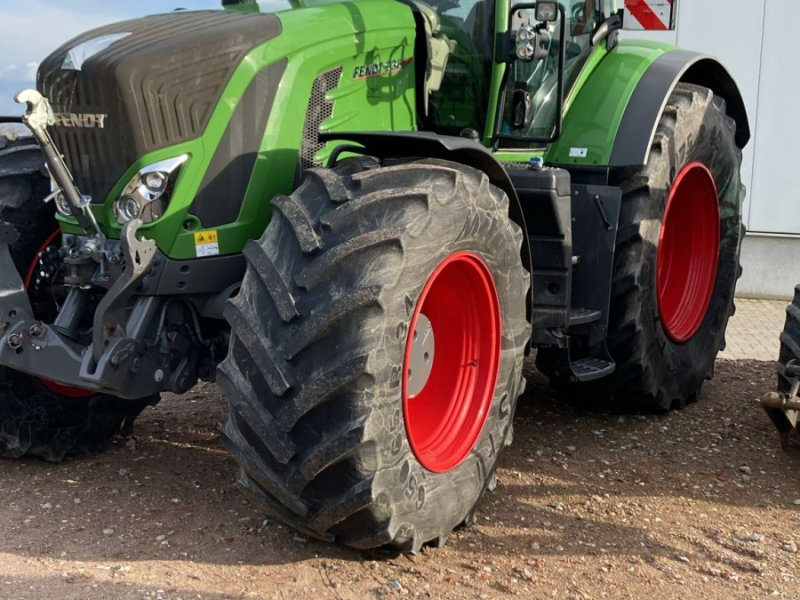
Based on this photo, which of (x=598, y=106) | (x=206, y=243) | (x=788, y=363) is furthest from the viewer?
(x=598, y=106)

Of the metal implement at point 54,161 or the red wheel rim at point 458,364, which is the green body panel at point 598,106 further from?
the metal implement at point 54,161

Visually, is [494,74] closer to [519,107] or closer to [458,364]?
[519,107]

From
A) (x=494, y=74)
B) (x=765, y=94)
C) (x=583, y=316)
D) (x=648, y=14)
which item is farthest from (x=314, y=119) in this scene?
(x=765, y=94)

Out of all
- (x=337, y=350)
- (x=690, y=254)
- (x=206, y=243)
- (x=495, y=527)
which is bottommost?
(x=495, y=527)

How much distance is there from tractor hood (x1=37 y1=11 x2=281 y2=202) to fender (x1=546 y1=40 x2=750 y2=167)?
1.72m

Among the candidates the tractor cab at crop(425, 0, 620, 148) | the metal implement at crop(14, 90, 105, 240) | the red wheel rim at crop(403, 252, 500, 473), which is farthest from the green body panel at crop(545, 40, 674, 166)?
the metal implement at crop(14, 90, 105, 240)

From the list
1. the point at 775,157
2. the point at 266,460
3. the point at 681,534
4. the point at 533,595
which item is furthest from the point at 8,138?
the point at 775,157

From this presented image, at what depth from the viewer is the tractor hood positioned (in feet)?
11.5

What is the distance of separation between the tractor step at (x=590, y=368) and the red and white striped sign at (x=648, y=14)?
1.70m

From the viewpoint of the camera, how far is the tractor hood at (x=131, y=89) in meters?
3.51

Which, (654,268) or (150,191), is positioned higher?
(150,191)

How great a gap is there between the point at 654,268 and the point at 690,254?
3.06ft

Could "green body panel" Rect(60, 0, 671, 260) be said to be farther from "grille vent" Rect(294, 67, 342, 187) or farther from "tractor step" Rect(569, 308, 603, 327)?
"tractor step" Rect(569, 308, 603, 327)

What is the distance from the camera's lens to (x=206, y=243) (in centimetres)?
363
